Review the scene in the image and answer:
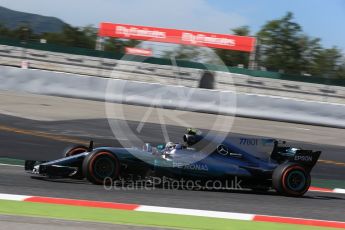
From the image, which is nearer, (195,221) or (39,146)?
(195,221)

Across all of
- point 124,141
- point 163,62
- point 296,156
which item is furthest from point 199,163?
point 163,62

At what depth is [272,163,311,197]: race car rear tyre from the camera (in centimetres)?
800

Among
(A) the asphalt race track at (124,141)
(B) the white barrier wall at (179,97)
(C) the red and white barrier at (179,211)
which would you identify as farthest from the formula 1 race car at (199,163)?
(B) the white barrier wall at (179,97)

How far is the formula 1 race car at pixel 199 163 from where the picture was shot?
764cm

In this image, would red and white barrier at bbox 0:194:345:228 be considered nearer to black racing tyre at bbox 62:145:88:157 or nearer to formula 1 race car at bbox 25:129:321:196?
formula 1 race car at bbox 25:129:321:196

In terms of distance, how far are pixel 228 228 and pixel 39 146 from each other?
20.3 feet

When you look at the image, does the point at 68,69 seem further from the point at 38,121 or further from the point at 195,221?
the point at 195,221

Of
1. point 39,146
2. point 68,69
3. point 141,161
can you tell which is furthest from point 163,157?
point 68,69

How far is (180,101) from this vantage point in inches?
770

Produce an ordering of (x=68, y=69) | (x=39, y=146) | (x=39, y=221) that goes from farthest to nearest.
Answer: (x=68, y=69) < (x=39, y=146) < (x=39, y=221)

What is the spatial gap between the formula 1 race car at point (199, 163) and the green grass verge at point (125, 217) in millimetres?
1401

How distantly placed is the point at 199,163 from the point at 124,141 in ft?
15.9

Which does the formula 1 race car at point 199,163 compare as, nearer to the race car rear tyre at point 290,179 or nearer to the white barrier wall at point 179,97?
the race car rear tyre at point 290,179

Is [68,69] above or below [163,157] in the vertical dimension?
above
